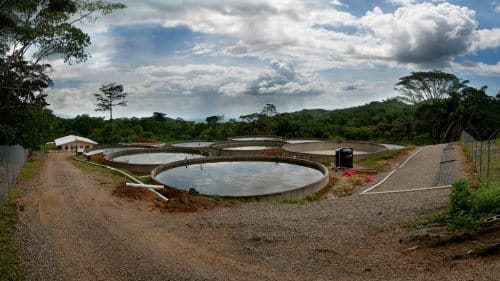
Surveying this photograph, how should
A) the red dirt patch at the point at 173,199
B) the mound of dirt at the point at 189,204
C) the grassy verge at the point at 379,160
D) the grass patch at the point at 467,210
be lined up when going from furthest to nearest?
the grassy verge at the point at 379,160 → the red dirt patch at the point at 173,199 → the mound of dirt at the point at 189,204 → the grass patch at the point at 467,210

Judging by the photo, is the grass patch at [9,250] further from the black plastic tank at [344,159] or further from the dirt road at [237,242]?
the black plastic tank at [344,159]

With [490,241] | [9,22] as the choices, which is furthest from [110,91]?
[490,241]

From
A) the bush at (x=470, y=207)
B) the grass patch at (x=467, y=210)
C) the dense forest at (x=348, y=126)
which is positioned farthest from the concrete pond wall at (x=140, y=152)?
the bush at (x=470, y=207)

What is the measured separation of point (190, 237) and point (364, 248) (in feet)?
11.0

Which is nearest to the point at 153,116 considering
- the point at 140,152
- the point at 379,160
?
the point at 140,152

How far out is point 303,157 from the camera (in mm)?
23672

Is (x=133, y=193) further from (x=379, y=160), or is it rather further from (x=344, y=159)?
(x=379, y=160)

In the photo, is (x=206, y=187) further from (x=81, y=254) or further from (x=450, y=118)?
(x=450, y=118)

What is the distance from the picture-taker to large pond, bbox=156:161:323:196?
15.5 meters

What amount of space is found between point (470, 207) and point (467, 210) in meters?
0.08

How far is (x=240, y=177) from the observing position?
18078 millimetres

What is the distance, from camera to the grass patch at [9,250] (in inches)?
238

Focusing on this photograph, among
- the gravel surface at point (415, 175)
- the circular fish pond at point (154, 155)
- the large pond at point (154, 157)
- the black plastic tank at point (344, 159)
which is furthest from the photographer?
the large pond at point (154, 157)

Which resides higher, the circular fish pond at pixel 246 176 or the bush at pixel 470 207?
the bush at pixel 470 207
